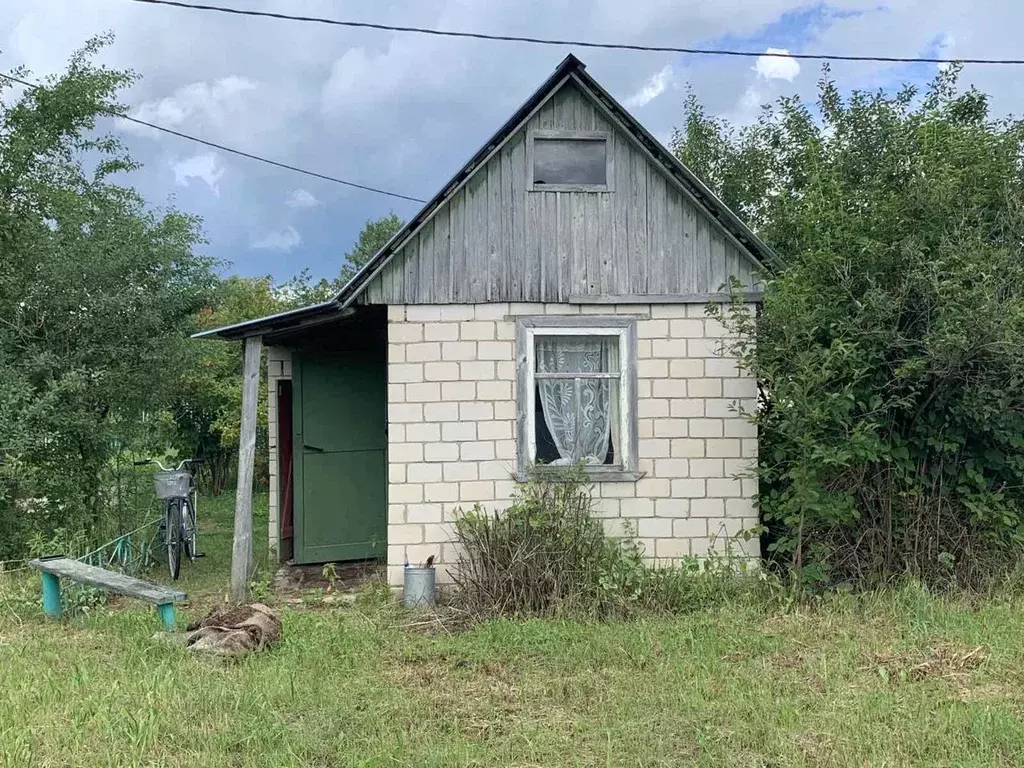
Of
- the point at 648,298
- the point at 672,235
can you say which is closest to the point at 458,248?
the point at 648,298

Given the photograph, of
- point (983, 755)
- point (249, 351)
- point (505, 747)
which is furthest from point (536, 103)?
point (983, 755)

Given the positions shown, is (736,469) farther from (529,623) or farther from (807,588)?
(529,623)

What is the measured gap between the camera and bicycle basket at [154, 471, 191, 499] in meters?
8.00

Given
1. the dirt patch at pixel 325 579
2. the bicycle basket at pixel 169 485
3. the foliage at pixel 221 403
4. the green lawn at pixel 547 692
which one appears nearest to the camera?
the green lawn at pixel 547 692

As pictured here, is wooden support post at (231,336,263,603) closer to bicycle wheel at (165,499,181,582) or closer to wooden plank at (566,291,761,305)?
bicycle wheel at (165,499,181,582)

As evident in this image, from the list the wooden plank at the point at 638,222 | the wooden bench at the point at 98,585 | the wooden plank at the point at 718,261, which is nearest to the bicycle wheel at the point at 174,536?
the wooden bench at the point at 98,585

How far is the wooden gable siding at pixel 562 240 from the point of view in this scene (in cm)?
662

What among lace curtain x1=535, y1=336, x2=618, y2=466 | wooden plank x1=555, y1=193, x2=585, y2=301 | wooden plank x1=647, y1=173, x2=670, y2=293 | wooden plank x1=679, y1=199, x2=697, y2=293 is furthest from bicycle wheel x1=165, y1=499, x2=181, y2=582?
wooden plank x1=679, y1=199, x2=697, y2=293

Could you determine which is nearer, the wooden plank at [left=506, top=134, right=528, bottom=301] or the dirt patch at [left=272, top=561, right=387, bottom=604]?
the wooden plank at [left=506, top=134, right=528, bottom=301]

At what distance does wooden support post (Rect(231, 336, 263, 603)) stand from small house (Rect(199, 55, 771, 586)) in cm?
30

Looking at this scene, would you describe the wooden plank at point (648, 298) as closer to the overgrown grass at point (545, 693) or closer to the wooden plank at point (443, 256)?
the wooden plank at point (443, 256)

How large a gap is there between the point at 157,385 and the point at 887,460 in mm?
7330

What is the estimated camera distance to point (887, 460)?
19.9ft

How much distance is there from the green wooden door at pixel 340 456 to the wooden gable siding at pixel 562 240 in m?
1.93
